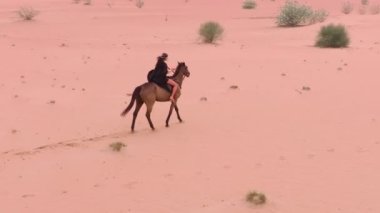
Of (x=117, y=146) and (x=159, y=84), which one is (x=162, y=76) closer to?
(x=159, y=84)

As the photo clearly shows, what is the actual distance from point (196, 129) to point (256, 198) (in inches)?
177

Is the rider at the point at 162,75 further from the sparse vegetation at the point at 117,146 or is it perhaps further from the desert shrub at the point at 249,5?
the desert shrub at the point at 249,5

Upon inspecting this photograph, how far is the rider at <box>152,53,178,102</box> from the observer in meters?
12.6

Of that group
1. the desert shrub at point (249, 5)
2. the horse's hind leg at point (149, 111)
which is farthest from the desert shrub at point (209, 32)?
the desert shrub at point (249, 5)

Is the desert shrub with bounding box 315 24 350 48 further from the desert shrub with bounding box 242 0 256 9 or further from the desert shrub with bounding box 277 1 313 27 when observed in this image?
the desert shrub with bounding box 242 0 256 9

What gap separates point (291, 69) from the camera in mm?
19359

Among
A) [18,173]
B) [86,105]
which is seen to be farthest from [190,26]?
[18,173]

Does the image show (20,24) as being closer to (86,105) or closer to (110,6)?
(110,6)

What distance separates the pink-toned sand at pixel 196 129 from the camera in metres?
9.13

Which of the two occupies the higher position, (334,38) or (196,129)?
(334,38)

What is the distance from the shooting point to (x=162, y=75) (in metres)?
12.8

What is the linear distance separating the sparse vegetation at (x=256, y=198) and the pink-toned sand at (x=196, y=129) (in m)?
0.09

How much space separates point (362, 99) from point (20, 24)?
21187 millimetres

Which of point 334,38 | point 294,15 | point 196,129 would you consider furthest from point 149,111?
point 294,15
